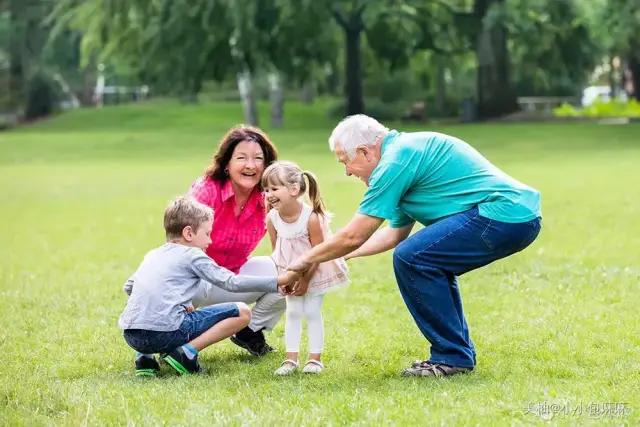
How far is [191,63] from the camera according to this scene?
39.3m

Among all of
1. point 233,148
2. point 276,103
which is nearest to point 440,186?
point 233,148

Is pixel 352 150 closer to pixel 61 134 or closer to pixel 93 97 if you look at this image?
pixel 61 134

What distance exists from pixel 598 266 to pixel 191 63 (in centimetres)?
2967

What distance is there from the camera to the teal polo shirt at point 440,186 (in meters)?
6.26

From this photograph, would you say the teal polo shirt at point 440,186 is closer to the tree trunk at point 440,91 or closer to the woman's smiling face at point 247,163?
the woman's smiling face at point 247,163

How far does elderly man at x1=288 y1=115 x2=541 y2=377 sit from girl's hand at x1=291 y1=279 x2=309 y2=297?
0.25m

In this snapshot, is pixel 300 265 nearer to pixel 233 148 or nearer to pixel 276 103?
pixel 233 148

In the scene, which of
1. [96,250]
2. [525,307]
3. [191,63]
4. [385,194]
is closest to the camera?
[385,194]

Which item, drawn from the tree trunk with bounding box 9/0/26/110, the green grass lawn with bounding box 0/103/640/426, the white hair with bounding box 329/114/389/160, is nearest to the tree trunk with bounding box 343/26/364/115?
the tree trunk with bounding box 9/0/26/110

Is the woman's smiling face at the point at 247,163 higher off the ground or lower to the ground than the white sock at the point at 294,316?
higher

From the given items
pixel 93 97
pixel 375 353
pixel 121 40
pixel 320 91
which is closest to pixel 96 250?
pixel 375 353

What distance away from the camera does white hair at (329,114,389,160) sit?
631 cm

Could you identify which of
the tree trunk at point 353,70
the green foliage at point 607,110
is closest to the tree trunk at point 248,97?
the tree trunk at point 353,70

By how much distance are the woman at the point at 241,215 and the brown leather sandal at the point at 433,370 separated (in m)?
1.12
